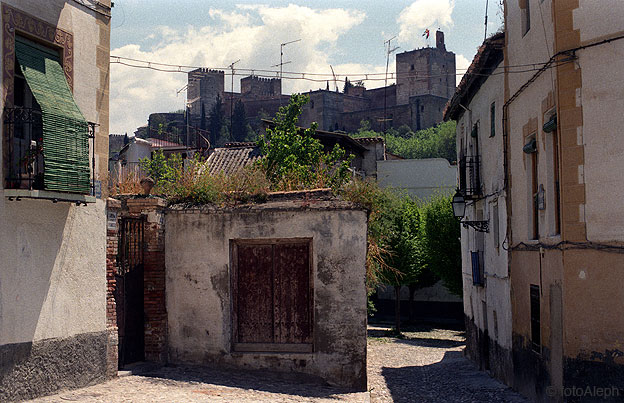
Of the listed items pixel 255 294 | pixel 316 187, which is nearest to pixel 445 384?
pixel 316 187

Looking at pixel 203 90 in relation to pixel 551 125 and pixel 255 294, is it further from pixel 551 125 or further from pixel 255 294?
pixel 551 125

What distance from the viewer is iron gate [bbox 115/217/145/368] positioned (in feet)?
36.9

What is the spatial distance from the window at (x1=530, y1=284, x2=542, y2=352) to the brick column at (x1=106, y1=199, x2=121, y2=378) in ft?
22.4

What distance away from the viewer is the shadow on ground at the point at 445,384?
42.2 ft

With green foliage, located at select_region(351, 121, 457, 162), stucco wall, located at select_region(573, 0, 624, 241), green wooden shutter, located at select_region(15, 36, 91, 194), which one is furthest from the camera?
green foliage, located at select_region(351, 121, 457, 162)

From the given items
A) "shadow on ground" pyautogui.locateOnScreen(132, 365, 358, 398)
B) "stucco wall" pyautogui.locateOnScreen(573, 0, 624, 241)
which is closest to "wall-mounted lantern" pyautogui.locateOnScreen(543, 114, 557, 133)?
"stucco wall" pyautogui.locateOnScreen(573, 0, 624, 241)

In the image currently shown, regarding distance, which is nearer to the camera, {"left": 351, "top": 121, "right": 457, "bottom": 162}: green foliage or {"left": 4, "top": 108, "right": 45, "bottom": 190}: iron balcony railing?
{"left": 4, "top": 108, "right": 45, "bottom": 190}: iron balcony railing

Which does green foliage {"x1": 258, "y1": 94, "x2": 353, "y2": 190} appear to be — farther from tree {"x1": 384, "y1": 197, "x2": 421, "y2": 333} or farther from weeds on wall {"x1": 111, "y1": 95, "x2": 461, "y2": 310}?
tree {"x1": 384, "y1": 197, "x2": 421, "y2": 333}

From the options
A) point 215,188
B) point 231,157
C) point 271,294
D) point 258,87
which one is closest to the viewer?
point 271,294

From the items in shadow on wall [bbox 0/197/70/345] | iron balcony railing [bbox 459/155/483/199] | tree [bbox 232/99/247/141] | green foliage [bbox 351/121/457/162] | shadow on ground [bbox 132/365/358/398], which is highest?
tree [bbox 232/99/247/141]

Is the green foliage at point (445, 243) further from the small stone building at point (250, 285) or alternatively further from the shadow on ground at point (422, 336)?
the small stone building at point (250, 285)

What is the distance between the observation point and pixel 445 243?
2720 centimetres

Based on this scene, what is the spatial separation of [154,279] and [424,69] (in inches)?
2730

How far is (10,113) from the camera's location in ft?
28.5
